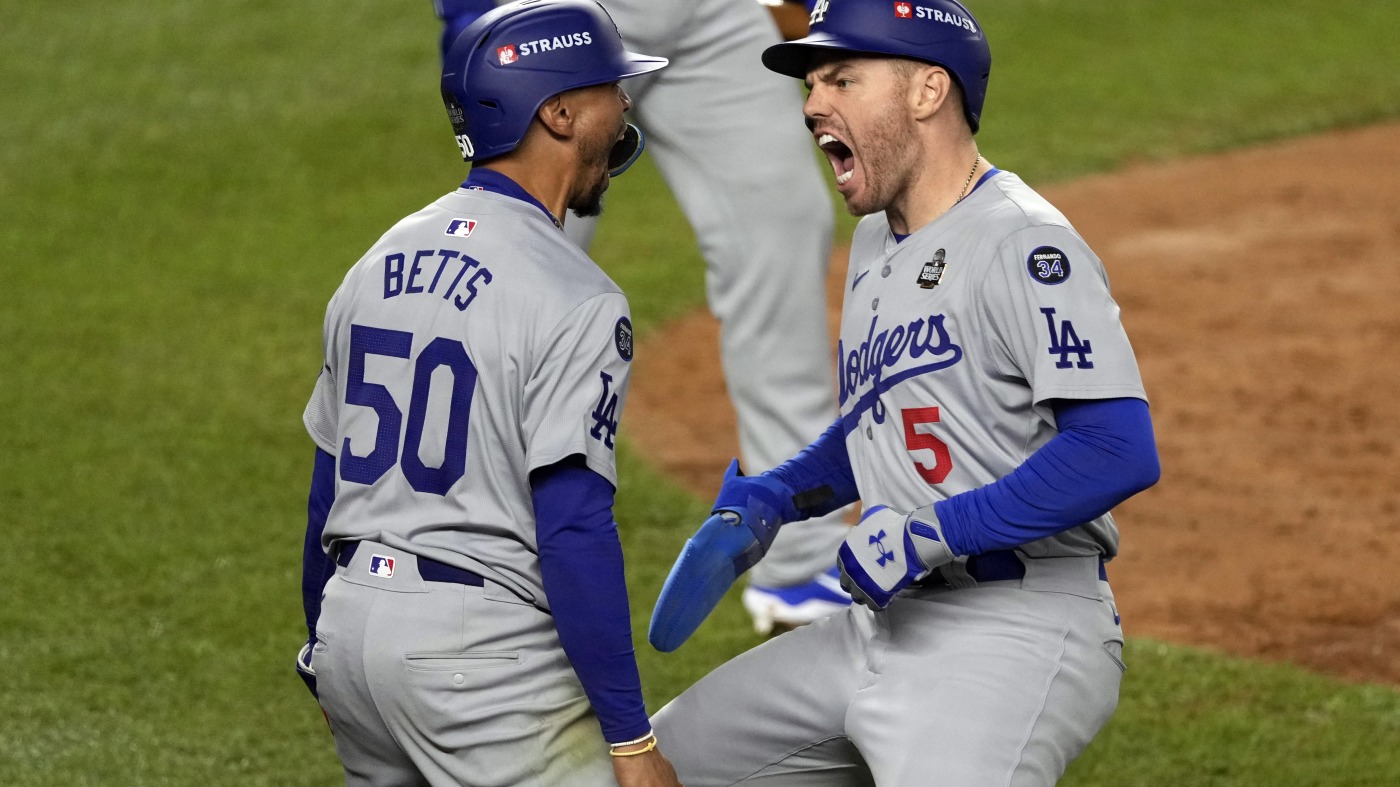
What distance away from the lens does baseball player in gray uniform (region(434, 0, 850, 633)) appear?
484cm

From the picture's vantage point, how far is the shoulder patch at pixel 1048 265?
2996 millimetres

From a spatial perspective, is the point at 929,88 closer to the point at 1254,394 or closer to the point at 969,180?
the point at 969,180

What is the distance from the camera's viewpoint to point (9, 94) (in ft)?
34.2

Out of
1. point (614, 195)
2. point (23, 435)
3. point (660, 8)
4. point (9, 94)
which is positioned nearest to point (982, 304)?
point (660, 8)

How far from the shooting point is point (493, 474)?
2.95m

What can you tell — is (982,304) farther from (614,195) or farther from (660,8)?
(614,195)

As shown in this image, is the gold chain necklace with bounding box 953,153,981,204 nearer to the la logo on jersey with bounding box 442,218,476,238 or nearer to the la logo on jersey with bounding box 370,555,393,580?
the la logo on jersey with bounding box 442,218,476,238

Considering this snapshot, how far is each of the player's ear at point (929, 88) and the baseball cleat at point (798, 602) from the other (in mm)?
1920

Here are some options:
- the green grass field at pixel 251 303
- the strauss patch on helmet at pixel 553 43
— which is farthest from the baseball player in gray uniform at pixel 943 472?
the green grass field at pixel 251 303

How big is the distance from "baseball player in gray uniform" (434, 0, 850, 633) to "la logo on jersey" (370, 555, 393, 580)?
2000mm

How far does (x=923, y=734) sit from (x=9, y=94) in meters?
8.84

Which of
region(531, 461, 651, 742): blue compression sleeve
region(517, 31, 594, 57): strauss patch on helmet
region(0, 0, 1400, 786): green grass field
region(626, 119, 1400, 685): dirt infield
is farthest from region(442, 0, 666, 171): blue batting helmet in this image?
region(626, 119, 1400, 685): dirt infield

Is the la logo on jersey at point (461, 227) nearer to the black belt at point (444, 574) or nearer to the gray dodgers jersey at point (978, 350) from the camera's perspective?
the black belt at point (444, 574)

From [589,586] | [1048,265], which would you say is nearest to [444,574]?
[589,586]
